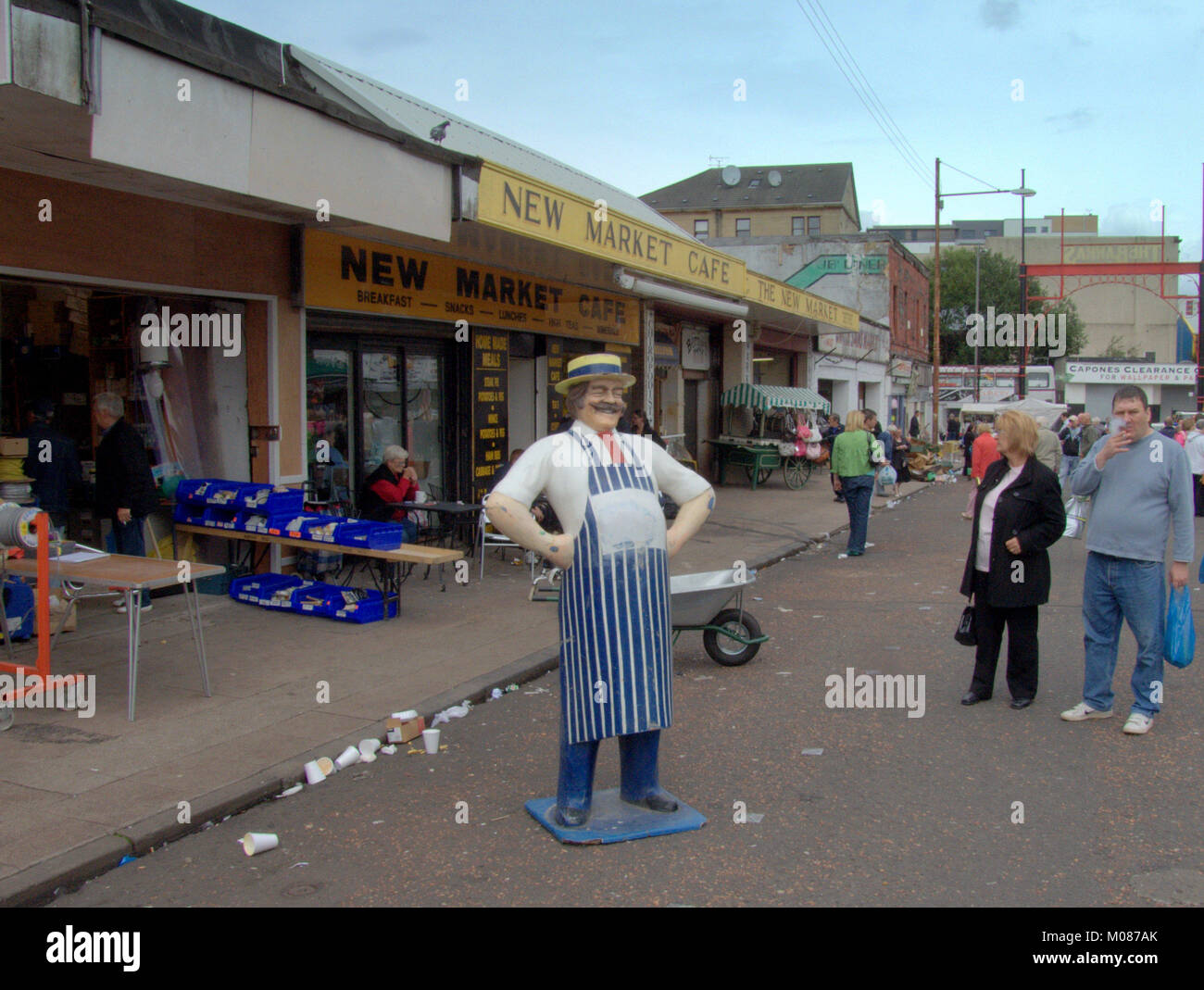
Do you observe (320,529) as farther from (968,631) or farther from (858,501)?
(858,501)

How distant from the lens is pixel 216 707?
19.9ft

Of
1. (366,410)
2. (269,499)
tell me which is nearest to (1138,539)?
(269,499)

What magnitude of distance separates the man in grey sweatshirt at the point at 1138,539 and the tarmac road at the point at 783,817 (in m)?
0.36

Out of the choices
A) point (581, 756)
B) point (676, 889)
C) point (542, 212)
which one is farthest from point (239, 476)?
point (676, 889)

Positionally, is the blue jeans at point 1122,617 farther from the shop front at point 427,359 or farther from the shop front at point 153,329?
the shop front at point 427,359

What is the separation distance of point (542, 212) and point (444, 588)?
12.0ft

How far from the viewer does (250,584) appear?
8.80 meters

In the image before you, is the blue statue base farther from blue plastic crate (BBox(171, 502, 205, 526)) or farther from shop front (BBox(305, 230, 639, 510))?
shop front (BBox(305, 230, 639, 510))

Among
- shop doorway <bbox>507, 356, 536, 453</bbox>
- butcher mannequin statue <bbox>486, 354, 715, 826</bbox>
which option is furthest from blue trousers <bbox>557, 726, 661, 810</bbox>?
shop doorway <bbox>507, 356, 536, 453</bbox>

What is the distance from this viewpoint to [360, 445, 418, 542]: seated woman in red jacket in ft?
33.0

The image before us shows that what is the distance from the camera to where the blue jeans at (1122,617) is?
562 centimetres

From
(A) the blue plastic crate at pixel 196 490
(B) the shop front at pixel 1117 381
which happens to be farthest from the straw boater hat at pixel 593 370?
(B) the shop front at pixel 1117 381

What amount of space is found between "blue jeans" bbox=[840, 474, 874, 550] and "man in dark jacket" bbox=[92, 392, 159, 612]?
7664 mm

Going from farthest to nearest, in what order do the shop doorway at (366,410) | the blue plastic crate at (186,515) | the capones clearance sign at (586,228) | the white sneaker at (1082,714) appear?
the shop doorway at (366,410)
the capones clearance sign at (586,228)
the blue plastic crate at (186,515)
the white sneaker at (1082,714)
